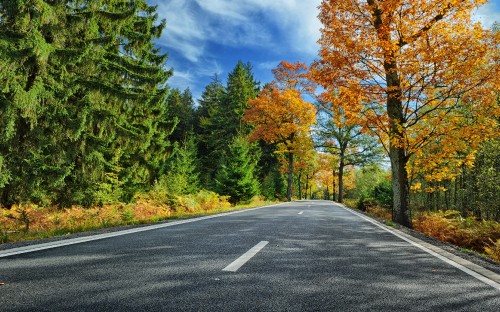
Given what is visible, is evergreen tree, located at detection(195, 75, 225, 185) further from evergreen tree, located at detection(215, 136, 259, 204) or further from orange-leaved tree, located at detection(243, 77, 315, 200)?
evergreen tree, located at detection(215, 136, 259, 204)

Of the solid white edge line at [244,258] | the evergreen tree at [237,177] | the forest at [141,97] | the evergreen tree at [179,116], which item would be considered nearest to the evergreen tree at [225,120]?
the evergreen tree at [179,116]

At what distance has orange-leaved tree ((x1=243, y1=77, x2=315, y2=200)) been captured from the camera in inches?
1203

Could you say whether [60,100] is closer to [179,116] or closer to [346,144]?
[346,144]

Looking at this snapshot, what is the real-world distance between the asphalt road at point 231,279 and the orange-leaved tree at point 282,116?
2618 centimetres

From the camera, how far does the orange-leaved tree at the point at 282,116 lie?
100 feet

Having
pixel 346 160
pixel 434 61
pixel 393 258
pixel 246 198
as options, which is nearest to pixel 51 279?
pixel 393 258

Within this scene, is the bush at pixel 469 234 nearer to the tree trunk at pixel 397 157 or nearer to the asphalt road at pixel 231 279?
the tree trunk at pixel 397 157

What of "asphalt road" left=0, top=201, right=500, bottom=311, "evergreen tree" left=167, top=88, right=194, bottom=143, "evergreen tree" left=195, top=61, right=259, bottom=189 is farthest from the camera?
"evergreen tree" left=167, top=88, right=194, bottom=143

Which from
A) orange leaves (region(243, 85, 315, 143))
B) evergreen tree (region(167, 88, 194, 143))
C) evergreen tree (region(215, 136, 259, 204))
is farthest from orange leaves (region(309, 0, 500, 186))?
evergreen tree (region(167, 88, 194, 143))

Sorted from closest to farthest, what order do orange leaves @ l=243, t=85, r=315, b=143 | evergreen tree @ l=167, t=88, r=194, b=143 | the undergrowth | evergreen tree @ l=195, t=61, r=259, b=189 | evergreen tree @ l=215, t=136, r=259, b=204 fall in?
the undergrowth
evergreen tree @ l=215, t=136, r=259, b=204
orange leaves @ l=243, t=85, r=315, b=143
evergreen tree @ l=195, t=61, r=259, b=189
evergreen tree @ l=167, t=88, r=194, b=143

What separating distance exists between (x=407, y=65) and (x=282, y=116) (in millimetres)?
21546

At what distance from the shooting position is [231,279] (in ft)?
10.2

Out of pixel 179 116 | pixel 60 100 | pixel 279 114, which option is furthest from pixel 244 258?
pixel 179 116

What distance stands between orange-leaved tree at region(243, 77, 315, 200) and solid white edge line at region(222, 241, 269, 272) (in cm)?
2623
